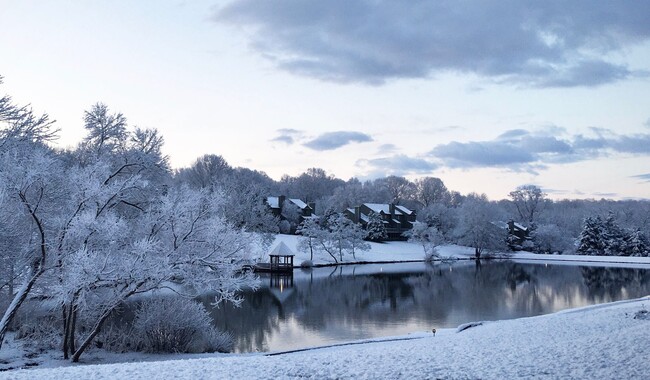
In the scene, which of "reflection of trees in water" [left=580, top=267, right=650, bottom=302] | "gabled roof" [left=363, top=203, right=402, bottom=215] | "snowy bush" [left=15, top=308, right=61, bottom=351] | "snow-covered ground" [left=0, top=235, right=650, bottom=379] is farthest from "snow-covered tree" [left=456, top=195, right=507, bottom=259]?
"snowy bush" [left=15, top=308, right=61, bottom=351]

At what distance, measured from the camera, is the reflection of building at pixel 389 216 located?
80.2m

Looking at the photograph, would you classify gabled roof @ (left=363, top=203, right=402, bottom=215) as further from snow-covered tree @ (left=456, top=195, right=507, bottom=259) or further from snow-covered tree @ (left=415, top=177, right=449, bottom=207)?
snow-covered tree @ (left=415, top=177, right=449, bottom=207)

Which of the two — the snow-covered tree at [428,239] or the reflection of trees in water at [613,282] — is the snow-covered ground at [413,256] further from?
the reflection of trees in water at [613,282]

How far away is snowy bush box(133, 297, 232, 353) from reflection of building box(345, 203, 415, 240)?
201 feet

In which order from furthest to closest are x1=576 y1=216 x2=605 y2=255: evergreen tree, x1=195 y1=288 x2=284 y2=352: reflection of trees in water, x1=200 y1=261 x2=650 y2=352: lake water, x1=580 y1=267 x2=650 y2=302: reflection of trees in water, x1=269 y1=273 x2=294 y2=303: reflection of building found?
x1=576 y1=216 x2=605 y2=255: evergreen tree
x1=580 y1=267 x2=650 y2=302: reflection of trees in water
x1=269 y1=273 x2=294 y2=303: reflection of building
x1=200 y1=261 x2=650 y2=352: lake water
x1=195 y1=288 x2=284 y2=352: reflection of trees in water

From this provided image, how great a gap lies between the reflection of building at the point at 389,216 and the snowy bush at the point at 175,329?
6141 cm

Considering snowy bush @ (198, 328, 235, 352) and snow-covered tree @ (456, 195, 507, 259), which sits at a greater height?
snow-covered tree @ (456, 195, 507, 259)

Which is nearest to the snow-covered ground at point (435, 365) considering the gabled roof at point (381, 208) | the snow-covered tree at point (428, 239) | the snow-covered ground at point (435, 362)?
the snow-covered ground at point (435, 362)

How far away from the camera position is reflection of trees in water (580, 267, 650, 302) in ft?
117

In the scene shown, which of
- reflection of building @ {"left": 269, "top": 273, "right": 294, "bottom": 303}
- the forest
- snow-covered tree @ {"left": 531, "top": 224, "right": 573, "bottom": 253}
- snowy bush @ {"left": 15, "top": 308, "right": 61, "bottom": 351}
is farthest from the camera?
snow-covered tree @ {"left": 531, "top": 224, "right": 573, "bottom": 253}

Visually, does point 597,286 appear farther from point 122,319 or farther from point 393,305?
point 122,319

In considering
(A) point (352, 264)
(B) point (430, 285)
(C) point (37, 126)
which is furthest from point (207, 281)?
(A) point (352, 264)

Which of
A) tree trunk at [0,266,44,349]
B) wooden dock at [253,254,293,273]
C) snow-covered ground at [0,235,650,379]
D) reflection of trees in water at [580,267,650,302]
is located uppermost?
tree trunk at [0,266,44,349]

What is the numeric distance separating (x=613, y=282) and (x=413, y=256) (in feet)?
86.6
